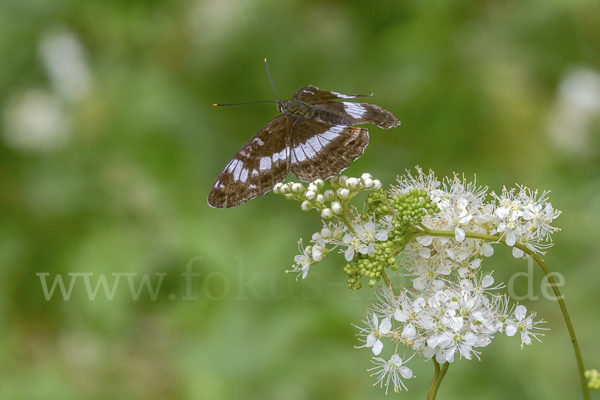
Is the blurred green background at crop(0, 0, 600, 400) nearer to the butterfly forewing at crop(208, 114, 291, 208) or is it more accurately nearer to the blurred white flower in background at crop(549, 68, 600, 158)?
the blurred white flower in background at crop(549, 68, 600, 158)

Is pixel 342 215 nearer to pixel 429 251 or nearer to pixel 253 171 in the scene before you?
pixel 429 251

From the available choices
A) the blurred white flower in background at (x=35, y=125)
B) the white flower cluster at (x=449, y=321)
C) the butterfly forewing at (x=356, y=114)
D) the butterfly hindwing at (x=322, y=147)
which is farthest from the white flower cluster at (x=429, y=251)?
the blurred white flower in background at (x=35, y=125)

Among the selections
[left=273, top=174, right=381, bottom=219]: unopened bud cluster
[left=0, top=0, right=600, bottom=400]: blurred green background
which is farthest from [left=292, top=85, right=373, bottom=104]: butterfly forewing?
[left=0, top=0, right=600, bottom=400]: blurred green background

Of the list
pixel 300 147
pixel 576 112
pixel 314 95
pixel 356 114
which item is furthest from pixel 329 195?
pixel 576 112

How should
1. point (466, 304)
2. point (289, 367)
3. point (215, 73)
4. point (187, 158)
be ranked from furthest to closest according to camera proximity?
point (215, 73), point (187, 158), point (289, 367), point (466, 304)

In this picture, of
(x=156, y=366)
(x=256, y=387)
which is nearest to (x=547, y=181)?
(x=256, y=387)

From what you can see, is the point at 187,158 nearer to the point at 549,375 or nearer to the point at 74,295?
the point at 74,295

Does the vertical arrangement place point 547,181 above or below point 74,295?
above
